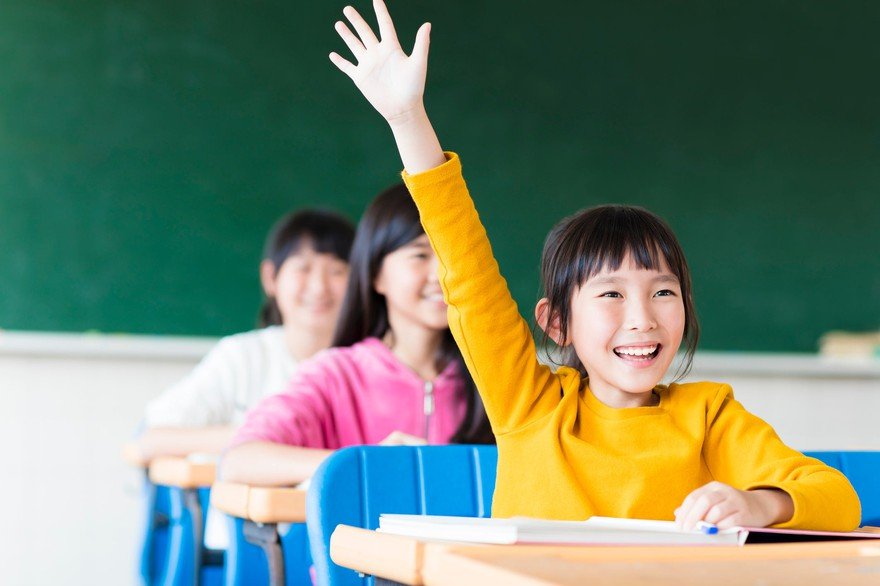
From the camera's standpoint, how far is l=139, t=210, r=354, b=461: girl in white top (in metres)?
3.19

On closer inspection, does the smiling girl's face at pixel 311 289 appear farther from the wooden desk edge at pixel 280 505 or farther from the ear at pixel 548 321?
the ear at pixel 548 321

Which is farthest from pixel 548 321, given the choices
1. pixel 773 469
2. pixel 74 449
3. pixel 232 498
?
pixel 74 449

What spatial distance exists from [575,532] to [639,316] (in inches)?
21.5

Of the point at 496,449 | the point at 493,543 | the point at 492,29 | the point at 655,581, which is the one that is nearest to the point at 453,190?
the point at 496,449

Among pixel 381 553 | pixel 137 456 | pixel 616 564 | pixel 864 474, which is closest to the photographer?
pixel 616 564

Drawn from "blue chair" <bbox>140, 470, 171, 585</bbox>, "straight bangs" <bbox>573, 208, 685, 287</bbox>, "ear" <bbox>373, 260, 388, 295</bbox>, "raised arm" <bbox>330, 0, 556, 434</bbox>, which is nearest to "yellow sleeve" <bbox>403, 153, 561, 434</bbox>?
"raised arm" <bbox>330, 0, 556, 434</bbox>

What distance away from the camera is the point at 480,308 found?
4.55ft

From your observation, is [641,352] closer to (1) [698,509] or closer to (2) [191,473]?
(1) [698,509]

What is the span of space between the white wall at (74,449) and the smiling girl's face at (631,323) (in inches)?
112

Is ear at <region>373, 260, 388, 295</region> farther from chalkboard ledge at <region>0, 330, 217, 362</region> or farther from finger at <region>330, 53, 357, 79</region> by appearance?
chalkboard ledge at <region>0, 330, 217, 362</region>

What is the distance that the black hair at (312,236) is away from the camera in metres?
3.36

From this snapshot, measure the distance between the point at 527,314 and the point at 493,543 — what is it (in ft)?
11.7

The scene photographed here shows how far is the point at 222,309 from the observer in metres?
4.17

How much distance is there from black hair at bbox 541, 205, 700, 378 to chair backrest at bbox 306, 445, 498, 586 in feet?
0.85
